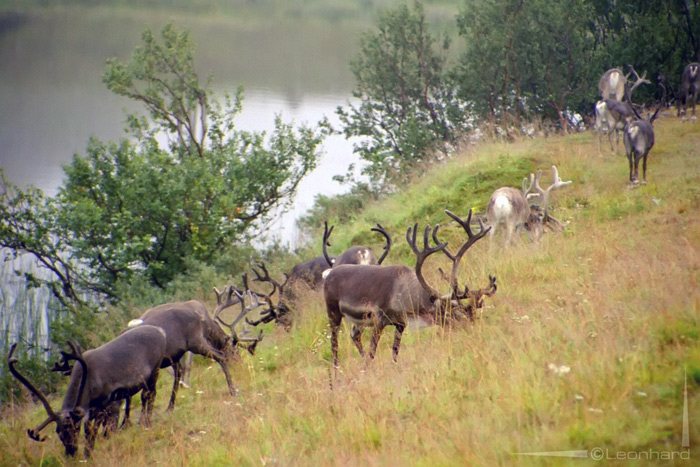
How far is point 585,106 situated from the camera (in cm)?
2928

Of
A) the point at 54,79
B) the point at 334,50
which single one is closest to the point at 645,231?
the point at 54,79

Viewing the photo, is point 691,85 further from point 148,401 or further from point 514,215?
point 148,401

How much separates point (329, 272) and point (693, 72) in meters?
15.6

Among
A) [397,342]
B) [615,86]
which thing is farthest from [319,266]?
[615,86]

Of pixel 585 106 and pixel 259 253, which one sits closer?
pixel 259 253

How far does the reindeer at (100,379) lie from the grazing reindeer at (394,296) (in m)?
2.24

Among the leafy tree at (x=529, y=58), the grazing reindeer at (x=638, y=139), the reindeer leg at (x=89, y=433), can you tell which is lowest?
the reindeer leg at (x=89, y=433)

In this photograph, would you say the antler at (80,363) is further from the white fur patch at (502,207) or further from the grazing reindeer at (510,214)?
the white fur patch at (502,207)

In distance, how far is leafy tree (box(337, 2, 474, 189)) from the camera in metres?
31.0

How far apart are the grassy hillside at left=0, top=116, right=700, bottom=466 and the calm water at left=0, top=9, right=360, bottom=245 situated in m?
14.8

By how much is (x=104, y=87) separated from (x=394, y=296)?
46.1m

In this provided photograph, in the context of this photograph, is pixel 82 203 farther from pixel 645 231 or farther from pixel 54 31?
pixel 54 31

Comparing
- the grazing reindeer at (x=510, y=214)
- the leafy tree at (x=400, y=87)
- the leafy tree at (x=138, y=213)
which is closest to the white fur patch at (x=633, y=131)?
the grazing reindeer at (x=510, y=214)

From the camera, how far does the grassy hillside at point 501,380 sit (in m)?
6.54
